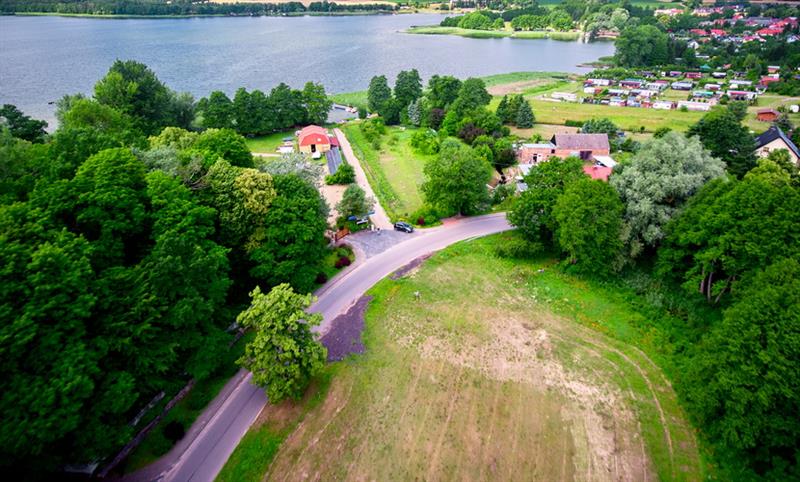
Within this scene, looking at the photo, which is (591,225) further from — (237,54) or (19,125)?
(237,54)

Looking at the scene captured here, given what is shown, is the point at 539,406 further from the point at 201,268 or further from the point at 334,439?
the point at 201,268

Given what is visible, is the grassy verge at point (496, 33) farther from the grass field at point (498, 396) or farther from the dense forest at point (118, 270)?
the grass field at point (498, 396)

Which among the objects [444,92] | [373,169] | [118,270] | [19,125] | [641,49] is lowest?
[373,169]

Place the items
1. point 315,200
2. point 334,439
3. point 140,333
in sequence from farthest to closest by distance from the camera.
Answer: point 315,200
point 334,439
point 140,333

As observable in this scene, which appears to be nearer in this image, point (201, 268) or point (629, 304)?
point (201, 268)

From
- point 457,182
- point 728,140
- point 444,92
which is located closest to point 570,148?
point 728,140

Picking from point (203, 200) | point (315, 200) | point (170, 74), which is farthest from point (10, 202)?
point (170, 74)

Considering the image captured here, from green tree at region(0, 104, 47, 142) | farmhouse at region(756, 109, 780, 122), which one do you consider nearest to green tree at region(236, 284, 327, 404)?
green tree at region(0, 104, 47, 142)
